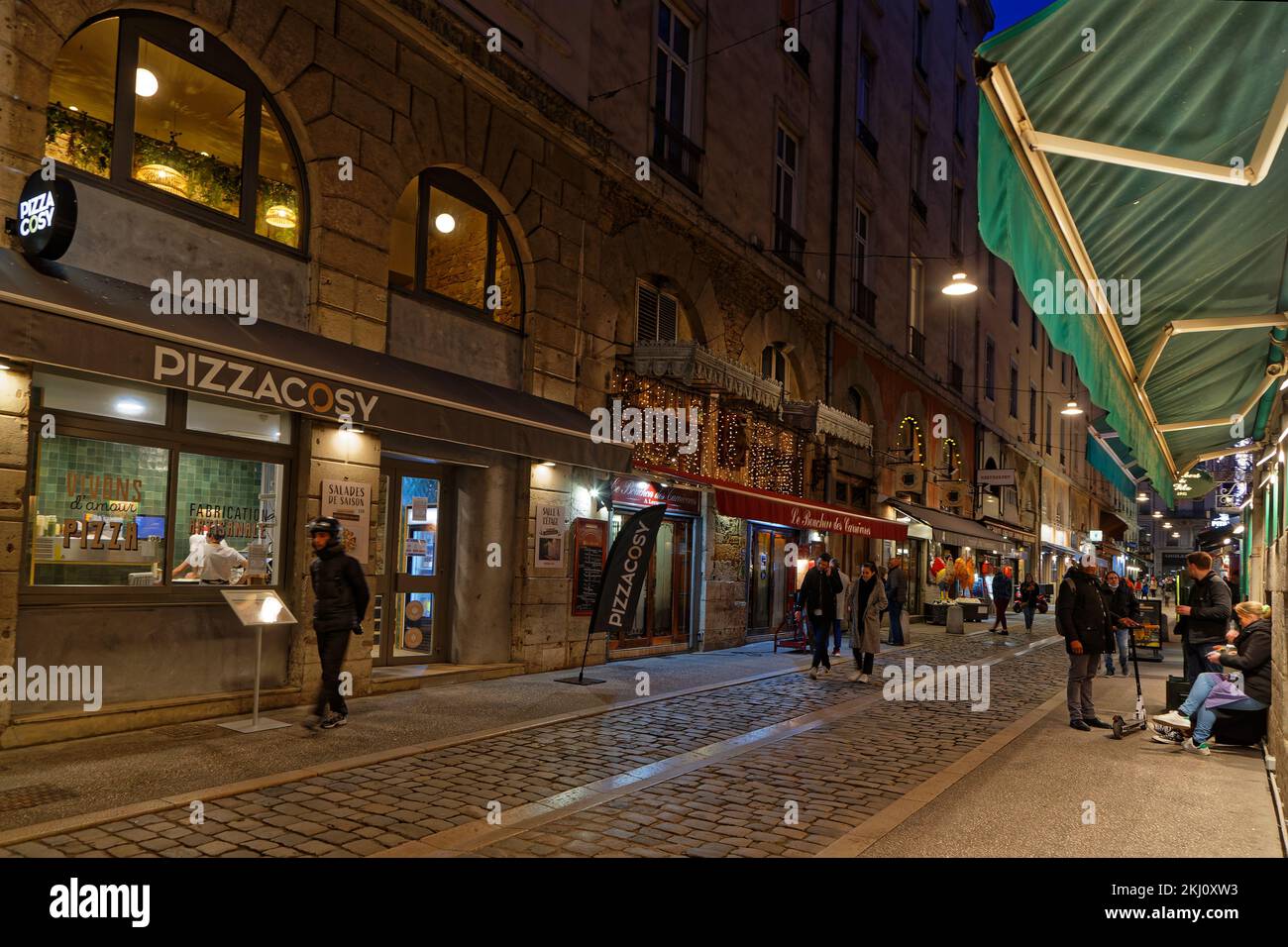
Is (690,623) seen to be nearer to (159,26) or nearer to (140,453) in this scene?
(140,453)

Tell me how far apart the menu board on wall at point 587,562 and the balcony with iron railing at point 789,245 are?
28.5ft

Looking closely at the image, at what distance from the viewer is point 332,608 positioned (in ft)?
28.1

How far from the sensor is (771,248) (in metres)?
19.7

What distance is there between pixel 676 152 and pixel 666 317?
287 centimetres

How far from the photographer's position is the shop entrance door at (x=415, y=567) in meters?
11.5

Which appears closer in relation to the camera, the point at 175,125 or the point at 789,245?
the point at 175,125

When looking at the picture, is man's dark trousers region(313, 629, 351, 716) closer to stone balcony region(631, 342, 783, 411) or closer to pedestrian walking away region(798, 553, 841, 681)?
pedestrian walking away region(798, 553, 841, 681)

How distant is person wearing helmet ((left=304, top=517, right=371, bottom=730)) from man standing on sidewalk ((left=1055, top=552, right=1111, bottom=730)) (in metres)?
6.99

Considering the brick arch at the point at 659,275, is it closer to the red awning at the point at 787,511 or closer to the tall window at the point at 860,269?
the red awning at the point at 787,511

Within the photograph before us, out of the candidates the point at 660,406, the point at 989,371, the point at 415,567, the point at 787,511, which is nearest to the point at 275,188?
the point at 415,567

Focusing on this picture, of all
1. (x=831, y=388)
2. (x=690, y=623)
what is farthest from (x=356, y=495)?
(x=831, y=388)

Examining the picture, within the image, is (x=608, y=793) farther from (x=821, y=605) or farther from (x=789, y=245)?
(x=789, y=245)

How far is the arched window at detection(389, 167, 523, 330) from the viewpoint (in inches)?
451

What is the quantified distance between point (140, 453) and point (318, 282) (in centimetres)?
254
